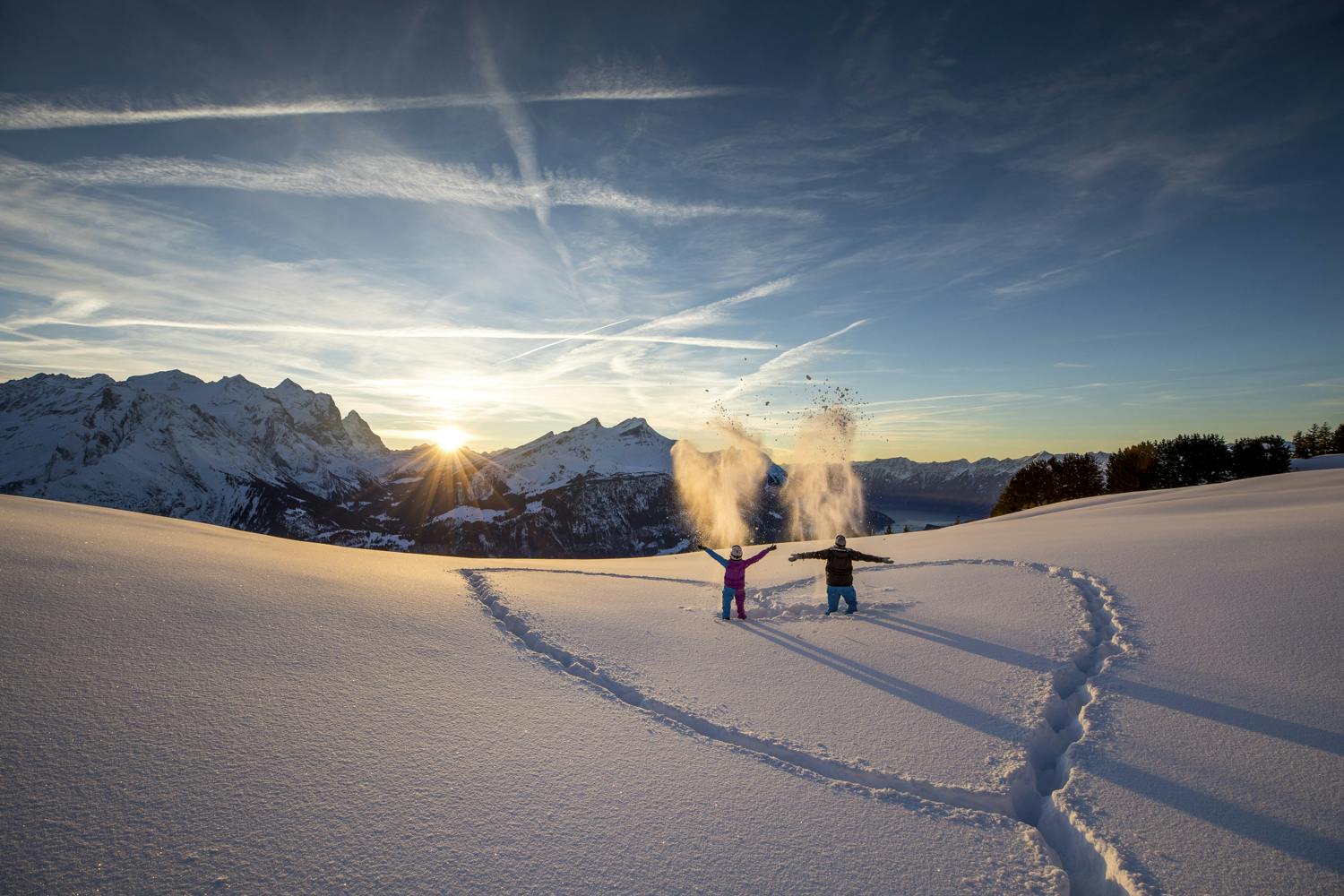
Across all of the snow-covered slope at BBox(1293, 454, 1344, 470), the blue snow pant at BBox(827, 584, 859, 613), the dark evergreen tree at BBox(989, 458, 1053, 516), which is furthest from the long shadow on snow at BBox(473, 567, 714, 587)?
the dark evergreen tree at BBox(989, 458, 1053, 516)

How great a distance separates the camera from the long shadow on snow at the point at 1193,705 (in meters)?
6.16

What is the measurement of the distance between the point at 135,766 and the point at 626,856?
417 centimetres

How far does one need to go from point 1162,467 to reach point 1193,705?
A: 86.6 meters

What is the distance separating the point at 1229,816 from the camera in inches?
200

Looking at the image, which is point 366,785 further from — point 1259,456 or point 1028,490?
point 1028,490

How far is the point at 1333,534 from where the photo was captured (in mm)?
12977

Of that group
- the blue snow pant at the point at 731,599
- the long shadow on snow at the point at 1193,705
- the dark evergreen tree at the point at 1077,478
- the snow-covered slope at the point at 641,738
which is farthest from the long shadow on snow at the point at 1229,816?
the dark evergreen tree at the point at 1077,478

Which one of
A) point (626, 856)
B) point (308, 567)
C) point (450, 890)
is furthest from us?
point (308, 567)

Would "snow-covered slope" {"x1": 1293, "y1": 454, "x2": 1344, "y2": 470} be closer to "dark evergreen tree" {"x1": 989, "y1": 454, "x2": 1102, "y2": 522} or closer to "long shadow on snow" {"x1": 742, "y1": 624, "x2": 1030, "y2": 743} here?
"dark evergreen tree" {"x1": 989, "y1": 454, "x2": 1102, "y2": 522}

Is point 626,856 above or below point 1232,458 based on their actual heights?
below

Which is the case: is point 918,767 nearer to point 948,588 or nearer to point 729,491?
point 948,588

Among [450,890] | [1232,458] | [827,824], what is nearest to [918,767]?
[827,824]

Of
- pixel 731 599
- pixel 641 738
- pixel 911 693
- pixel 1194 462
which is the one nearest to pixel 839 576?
pixel 731 599

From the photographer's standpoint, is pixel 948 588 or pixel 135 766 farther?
pixel 948 588
